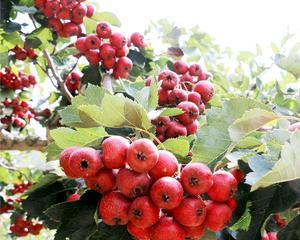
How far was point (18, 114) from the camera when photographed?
3.94 m

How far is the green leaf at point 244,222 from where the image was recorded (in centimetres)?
123

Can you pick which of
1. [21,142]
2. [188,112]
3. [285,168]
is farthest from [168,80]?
[21,142]

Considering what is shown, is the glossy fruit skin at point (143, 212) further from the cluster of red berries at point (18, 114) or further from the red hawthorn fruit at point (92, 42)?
the cluster of red berries at point (18, 114)

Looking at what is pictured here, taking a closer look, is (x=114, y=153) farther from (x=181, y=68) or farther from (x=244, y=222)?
(x=181, y=68)

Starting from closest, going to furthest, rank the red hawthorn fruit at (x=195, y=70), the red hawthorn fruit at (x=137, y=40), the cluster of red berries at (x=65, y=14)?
1. the red hawthorn fruit at (x=195, y=70)
2. the cluster of red berries at (x=65, y=14)
3. the red hawthorn fruit at (x=137, y=40)

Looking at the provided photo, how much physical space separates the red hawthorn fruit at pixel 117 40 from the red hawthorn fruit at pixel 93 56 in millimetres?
110

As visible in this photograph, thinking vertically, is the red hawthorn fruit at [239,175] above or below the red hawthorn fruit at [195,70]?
above

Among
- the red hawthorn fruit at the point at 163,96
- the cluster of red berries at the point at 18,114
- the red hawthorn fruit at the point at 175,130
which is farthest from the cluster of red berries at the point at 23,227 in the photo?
the red hawthorn fruit at the point at 175,130

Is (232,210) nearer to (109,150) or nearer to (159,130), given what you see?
(109,150)

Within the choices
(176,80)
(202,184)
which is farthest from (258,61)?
(202,184)

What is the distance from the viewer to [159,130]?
1815 mm

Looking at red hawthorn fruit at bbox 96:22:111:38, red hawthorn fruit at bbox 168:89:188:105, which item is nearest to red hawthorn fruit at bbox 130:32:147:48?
red hawthorn fruit at bbox 96:22:111:38

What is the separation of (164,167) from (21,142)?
7.67 feet

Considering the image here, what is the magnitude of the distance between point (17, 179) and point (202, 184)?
3.58 meters
